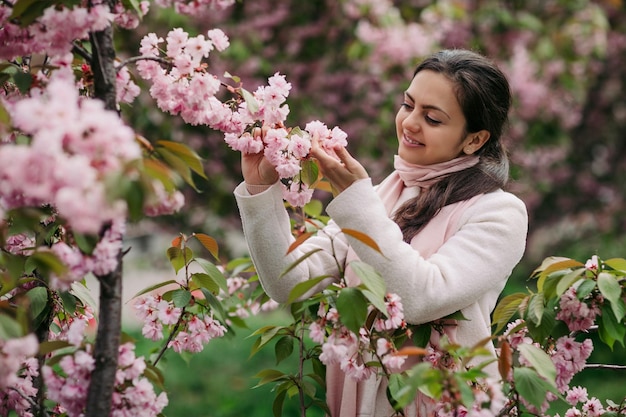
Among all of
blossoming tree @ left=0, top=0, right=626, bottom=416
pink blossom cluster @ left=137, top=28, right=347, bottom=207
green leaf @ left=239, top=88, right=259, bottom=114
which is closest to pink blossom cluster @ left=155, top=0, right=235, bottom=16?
blossoming tree @ left=0, top=0, right=626, bottom=416

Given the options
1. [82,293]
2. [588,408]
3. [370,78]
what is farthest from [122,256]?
[370,78]

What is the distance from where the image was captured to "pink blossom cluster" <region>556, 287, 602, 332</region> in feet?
5.65

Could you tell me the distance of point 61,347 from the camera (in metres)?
1.45

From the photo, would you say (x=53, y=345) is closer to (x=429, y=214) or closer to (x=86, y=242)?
(x=86, y=242)

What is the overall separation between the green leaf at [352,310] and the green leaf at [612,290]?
1.74 ft

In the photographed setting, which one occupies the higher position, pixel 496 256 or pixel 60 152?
pixel 60 152

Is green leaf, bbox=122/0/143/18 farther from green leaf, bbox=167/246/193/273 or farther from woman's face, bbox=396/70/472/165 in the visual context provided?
woman's face, bbox=396/70/472/165

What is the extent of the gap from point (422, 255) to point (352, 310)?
17.1 inches

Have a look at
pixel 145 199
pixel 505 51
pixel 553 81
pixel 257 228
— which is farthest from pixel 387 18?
pixel 145 199

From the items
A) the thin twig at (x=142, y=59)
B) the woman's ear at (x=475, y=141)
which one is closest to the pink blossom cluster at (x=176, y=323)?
the thin twig at (x=142, y=59)

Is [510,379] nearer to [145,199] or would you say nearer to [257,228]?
[257,228]

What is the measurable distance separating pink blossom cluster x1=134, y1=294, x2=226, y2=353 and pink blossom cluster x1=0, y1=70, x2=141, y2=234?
0.67m

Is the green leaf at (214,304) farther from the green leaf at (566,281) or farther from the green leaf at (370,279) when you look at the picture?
the green leaf at (566,281)

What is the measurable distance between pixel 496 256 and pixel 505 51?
15.3ft
